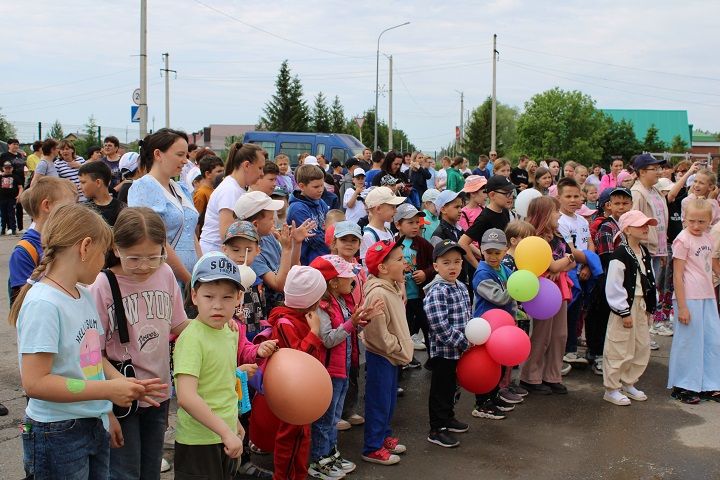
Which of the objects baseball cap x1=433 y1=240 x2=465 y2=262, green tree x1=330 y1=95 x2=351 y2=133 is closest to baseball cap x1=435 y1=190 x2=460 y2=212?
baseball cap x1=433 y1=240 x2=465 y2=262

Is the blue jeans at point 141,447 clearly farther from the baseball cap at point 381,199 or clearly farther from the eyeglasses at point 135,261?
the baseball cap at point 381,199

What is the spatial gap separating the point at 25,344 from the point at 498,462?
11.9ft

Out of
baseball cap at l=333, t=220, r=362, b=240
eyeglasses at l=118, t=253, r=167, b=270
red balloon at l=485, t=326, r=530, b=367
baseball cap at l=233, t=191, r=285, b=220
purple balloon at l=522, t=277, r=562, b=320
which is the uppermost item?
baseball cap at l=233, t=191, r=285, b=220

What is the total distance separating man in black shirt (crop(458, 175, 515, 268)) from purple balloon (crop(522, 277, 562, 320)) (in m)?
0.92

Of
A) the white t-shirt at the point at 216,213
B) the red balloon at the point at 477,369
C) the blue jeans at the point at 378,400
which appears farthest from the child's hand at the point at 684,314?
the white t-shirt at the point at 216,213

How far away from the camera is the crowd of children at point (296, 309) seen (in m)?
2.96

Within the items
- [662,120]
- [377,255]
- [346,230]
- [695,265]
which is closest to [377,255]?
[377,255]

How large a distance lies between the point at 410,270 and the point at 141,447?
3.73 m

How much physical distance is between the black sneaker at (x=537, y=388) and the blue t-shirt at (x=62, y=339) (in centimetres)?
488

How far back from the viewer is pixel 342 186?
15.1 metres

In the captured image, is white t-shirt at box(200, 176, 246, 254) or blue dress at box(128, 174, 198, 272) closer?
blue dress at box(128, 174, 198, 272)

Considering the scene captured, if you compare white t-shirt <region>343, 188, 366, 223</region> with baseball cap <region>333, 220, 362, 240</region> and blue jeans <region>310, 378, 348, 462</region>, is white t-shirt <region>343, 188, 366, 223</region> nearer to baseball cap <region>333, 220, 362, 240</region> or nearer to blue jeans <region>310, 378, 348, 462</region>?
baseball cap <region>333, 220, 362, 240</region>

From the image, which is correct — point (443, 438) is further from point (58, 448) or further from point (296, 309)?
point (58, 448)

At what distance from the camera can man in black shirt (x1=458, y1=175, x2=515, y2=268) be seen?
7307 millimetres
